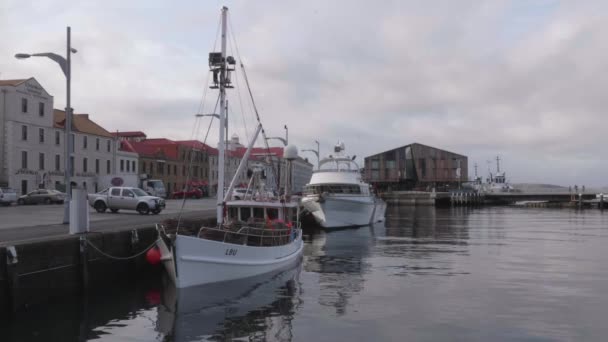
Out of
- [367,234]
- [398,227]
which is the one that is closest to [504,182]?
[398,227]

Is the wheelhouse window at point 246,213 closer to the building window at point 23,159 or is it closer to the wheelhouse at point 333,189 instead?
the wheelhouse at point 333,189

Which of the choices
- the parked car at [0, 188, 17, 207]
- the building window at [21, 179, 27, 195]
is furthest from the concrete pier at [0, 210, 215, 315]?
the building window at [21, 179, 27, 195]

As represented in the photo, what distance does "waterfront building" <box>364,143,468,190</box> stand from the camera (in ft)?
378

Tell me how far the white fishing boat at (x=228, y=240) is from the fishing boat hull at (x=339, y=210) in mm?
18346

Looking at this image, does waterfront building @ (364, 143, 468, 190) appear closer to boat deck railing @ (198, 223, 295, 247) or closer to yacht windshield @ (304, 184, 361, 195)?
yacht windshield @ (304, 184, 361, 195)

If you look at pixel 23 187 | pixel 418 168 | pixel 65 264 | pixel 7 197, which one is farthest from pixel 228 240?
pixel 418 168

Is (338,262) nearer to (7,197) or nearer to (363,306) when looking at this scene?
(363,306)

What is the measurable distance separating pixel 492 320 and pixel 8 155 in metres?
57.9

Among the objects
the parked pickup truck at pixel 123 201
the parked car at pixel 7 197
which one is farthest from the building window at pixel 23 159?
the parked pickup truck at pixel 123 201

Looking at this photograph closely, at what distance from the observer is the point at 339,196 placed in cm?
4744

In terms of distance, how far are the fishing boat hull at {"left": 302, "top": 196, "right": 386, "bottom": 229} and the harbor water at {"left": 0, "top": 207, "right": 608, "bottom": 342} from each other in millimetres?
17399

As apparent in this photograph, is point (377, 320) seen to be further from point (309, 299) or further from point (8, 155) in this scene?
point (8, 155)

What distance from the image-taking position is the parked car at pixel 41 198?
53.6 metres

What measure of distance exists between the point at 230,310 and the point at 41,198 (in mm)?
43797
